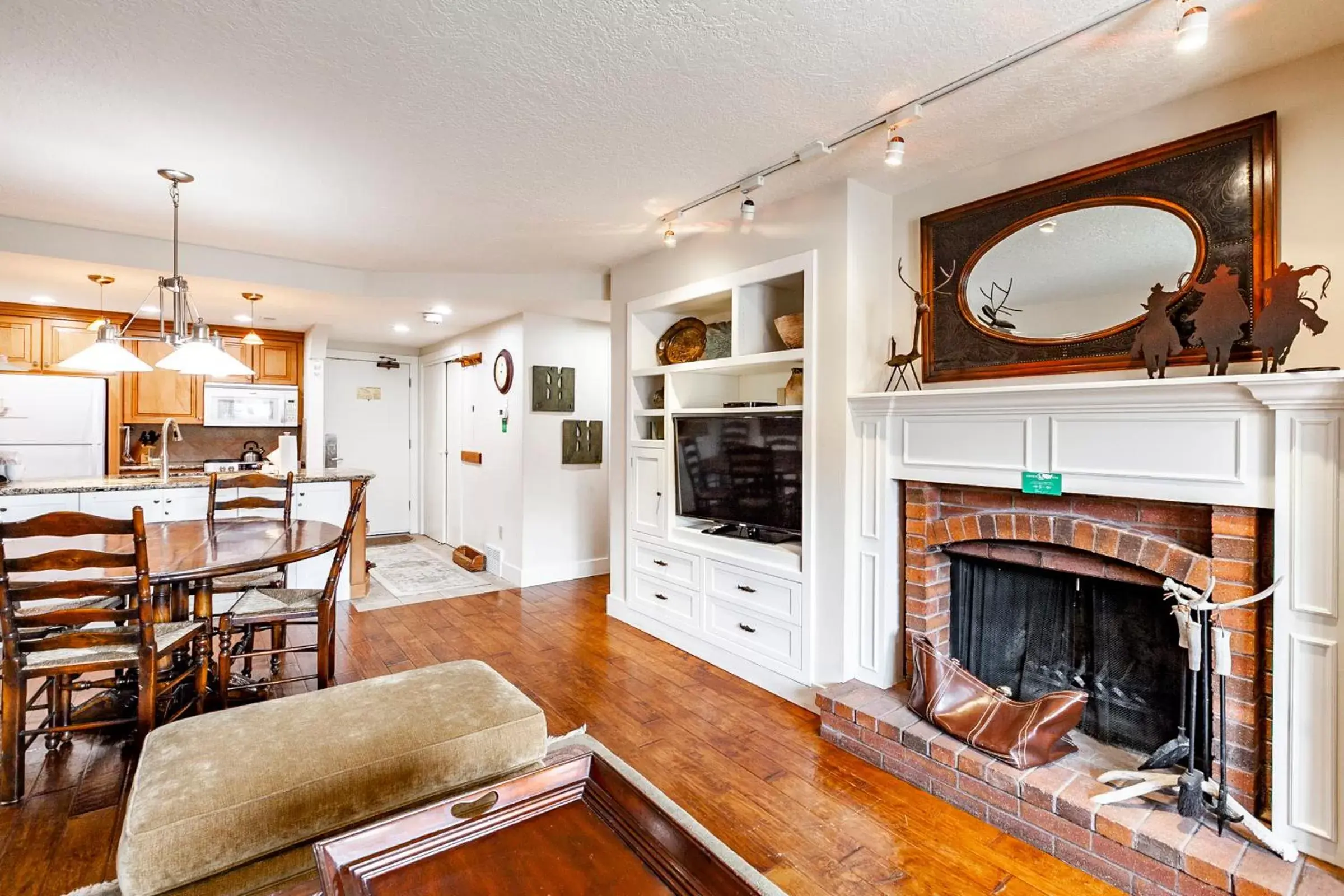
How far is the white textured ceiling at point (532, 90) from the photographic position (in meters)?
1.73

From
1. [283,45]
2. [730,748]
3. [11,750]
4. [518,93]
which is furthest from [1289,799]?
[11,750]

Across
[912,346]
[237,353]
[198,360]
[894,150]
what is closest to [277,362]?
[237,353]

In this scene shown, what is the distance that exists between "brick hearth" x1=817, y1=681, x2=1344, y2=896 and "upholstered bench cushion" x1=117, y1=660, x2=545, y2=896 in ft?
4.51

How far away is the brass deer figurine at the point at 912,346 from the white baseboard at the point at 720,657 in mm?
1490

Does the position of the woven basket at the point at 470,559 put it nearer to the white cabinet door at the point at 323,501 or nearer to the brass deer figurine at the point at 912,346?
the white cabinet door at the point at 323,501

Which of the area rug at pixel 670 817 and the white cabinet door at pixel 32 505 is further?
the white cabinet door at pixel 32 505

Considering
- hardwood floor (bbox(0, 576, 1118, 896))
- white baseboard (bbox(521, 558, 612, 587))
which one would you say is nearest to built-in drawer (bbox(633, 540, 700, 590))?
hardwood floor (bbox(0, 576, 1118, 896))

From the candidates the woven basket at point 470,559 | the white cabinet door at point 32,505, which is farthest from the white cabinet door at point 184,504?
the woven basket at point 470,559

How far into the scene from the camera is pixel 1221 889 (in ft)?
5.44

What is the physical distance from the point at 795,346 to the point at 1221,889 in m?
2.39

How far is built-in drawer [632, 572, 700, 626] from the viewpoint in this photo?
3686 mm

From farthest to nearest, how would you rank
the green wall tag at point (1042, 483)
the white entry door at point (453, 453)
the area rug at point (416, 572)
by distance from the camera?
the white entry door at point (453, 453) < the area rug at point (416, 572) < the green wall tag at point (1042, 483)

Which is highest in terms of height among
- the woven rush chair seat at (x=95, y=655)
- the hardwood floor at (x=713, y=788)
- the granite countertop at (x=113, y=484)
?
the granite countertop at (x=113, y=484)

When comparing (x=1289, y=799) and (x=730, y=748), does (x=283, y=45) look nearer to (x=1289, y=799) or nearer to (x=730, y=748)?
(x=730, y=748)
